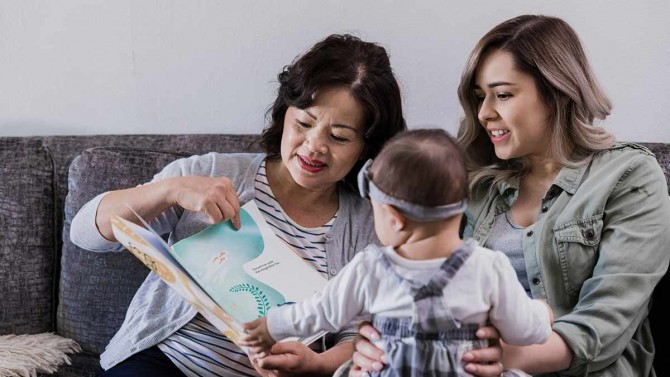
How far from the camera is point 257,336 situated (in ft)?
4.03

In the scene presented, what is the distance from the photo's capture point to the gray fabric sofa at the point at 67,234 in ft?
6.19

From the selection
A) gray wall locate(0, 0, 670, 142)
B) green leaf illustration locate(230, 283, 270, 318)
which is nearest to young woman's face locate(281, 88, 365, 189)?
green leaf illustration locate(230, 283, 270, 318)

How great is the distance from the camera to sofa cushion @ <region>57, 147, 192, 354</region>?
6.17 ft

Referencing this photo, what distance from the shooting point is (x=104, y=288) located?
189 centimetres

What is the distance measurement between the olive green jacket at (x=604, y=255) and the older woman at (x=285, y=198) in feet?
1.19

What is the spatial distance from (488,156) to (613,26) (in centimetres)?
47

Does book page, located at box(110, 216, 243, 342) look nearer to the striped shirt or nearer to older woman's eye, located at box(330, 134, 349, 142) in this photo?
the striped shirt

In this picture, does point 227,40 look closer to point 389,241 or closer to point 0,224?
point 0,224

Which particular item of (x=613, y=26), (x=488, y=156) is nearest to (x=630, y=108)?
(x=613, y=26)

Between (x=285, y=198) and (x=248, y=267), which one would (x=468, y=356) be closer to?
(x=248, y=267)

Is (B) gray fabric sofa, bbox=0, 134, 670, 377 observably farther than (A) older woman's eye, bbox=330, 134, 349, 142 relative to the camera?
Yes

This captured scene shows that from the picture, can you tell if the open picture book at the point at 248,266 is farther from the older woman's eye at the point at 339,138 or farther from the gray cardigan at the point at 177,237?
the older woman's eye at the point at 339,138

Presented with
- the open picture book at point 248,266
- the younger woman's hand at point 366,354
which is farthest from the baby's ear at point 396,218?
the open picture book at point 248,266

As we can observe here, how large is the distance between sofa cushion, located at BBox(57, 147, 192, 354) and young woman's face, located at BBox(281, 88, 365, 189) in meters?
0.44
